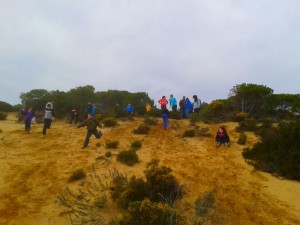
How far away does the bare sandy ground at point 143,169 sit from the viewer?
9125 millimetres

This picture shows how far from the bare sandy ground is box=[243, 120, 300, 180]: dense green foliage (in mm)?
489

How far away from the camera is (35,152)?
50.2 ft

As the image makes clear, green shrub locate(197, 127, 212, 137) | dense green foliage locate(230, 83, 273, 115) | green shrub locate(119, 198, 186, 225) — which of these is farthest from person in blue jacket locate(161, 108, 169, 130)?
green shrub locate(119, 198, 186, 225)

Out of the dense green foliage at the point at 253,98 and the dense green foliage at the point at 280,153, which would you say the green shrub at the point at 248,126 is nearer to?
the dense green foliage at the point at 280,153

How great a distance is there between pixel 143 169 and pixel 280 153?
18.0ft

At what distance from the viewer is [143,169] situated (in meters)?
12.4

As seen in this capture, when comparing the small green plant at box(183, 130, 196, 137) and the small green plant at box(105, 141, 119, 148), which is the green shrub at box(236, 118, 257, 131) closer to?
the small green plant at box(183, 130, 196, 137)

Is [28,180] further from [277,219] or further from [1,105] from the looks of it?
[1,105]

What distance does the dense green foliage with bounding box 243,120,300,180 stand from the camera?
40.4 ft

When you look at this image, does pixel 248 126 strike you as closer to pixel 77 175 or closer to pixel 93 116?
pixel 93 116

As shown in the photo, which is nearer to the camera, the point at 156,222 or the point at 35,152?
the point at 156,222

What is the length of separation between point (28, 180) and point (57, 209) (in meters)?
2.80

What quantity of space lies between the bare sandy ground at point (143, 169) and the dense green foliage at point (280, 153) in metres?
0.49

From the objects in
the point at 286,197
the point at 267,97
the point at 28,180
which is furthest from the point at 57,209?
the point at 267,97
